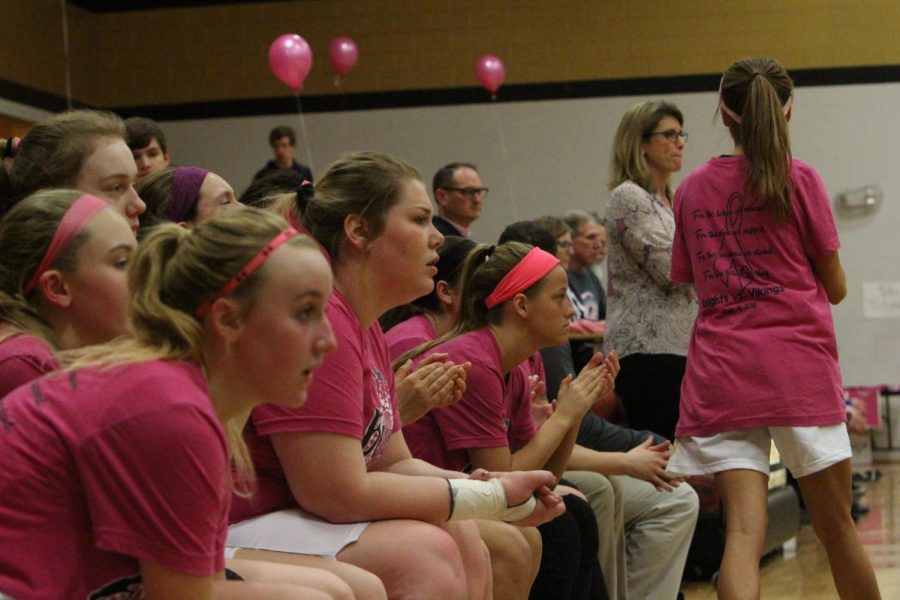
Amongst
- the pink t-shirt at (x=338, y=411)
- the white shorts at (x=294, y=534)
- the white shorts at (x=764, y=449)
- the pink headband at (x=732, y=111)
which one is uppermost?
the pink headband at (x=732, y=111)

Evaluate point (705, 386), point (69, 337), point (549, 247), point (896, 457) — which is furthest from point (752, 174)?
point (896, 457)

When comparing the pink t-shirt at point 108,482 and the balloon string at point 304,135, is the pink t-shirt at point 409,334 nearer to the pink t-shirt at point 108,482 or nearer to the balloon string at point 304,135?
the pink t-shirt at point 108,482

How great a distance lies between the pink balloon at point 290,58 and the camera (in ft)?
25.7

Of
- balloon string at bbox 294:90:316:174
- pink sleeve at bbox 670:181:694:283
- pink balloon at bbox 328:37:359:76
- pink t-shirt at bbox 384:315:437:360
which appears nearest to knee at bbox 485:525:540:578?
pink t-shirt at bbox 384:315:437:360

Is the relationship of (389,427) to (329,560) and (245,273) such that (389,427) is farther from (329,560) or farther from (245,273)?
(245,273)

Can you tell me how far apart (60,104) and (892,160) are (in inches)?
246

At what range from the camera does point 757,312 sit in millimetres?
2803

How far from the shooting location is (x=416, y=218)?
2254 millimetres

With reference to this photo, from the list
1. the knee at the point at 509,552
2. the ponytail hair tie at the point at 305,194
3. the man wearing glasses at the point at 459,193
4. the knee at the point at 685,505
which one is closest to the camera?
the ponytail hair tie at the point at 305,194

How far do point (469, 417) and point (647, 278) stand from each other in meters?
1.23

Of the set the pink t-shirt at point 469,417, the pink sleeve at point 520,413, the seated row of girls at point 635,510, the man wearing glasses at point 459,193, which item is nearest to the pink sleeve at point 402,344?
the pink t-shirt at point 469,417

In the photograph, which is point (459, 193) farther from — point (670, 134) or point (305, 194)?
point (305, 194)

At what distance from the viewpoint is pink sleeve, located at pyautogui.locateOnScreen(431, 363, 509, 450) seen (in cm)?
271

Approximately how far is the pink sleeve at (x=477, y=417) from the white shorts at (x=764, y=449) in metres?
0.48
